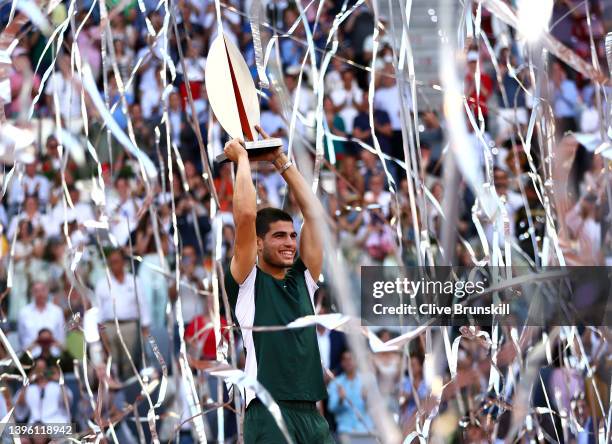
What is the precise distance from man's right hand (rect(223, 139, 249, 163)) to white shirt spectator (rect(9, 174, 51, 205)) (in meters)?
3.58

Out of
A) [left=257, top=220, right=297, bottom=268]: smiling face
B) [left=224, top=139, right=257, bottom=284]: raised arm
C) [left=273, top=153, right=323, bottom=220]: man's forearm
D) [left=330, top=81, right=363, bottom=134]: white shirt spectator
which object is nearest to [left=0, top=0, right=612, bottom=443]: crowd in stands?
[left=330, top=81, right=363, bottom=134]: white shirt spectator

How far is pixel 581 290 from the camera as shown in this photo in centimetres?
392

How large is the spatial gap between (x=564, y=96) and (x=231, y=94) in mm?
3855

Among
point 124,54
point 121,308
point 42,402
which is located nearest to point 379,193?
point 121,308

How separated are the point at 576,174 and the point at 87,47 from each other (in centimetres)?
319

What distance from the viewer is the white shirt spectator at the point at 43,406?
585 centimetres

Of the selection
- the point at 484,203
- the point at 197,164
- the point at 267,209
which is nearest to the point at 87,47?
the point at 197,164

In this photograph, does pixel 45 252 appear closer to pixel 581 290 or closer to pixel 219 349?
pixel 219 349

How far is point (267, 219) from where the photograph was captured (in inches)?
149

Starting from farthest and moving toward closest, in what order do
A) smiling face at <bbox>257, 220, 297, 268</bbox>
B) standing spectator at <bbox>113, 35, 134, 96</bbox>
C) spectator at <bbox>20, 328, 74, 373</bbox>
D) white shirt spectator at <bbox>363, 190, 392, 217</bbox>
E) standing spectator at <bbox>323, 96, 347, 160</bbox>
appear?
standing spectator at <bbox>113, 35, 134, 96</bbox>
standing spectator at <bbox>323, 96, 347, 160</bbox>
white shirt spectator at <bbox>363, 190, 392, 217</bbox>
spectator at <bbox>20, 328, 74, 373</bbox>
smiling face at <bbox>257, 220, 297, 268</bbox>

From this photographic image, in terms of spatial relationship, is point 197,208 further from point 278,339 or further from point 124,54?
point 278,339

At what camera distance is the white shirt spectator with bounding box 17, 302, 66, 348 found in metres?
6.51

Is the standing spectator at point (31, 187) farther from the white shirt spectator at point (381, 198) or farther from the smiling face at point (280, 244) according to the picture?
the smiling face at point (280, 244)

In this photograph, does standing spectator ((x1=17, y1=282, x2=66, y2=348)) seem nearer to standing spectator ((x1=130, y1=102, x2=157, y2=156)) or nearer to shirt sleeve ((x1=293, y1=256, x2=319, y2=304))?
standing spectator ((x1=130, y1=102, x2=157, y2=156))
